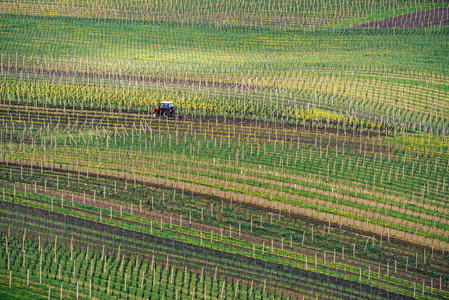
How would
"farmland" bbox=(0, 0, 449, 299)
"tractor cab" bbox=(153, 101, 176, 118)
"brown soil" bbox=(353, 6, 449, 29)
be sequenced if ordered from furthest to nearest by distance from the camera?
1. "brown soil" bbox=(353, 6, 449, 29)
2. "tractor cab" bbox=(153, 101, 176, 118)
3. "farmland" bbox=(0, 0, 449, 299)

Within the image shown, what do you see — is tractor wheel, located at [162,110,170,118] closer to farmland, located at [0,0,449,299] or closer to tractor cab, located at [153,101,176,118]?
tractor cab, located at [153,101,176,118]

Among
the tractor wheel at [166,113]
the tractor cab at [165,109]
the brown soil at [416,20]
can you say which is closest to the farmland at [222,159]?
the tractor wheel at [166,113]

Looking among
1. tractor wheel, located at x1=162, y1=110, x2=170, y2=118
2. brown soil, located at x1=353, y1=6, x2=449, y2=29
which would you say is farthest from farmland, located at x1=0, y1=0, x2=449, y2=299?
brown soil, located at x1=353, y1=6, x2=449, y2=29

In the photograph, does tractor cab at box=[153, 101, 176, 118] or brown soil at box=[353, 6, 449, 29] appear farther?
brown soil at box=[353, 6, 449, 29]

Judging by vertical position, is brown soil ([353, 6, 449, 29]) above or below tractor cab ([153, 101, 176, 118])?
above

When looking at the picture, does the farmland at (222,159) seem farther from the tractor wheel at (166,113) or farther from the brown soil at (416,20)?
the brown soil at (416,20)

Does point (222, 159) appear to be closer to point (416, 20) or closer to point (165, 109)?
point (165, 109)

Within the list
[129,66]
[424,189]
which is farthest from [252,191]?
[129,66]
